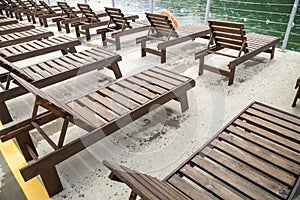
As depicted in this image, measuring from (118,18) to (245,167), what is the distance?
522cm

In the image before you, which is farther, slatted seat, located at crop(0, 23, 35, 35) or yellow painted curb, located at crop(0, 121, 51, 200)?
slatted seat, located at crop(0, 23, 35, 35)

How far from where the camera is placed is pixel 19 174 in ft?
8.62

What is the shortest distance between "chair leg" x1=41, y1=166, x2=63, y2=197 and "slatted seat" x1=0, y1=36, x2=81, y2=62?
2.98 metres

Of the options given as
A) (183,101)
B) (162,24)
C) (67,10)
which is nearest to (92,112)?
(183,101)

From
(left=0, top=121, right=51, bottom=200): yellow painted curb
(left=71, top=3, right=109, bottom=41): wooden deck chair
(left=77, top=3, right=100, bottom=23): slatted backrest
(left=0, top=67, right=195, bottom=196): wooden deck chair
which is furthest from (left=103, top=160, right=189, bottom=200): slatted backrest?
(left=77, top=3, right=100, bottom=23): slatted backrest

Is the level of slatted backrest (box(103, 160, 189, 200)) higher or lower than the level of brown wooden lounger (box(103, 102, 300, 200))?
higher

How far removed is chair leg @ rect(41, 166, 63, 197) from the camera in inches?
90.0

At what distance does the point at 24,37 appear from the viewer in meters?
5.49

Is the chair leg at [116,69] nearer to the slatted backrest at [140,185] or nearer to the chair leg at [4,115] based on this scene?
the chair leg at [4,115]

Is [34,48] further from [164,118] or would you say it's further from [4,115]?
[164,118]

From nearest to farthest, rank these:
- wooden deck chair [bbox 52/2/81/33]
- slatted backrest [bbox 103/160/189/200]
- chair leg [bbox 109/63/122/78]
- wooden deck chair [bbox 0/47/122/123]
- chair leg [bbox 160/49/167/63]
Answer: slatted backrest [bbox 103/160/189/200] → wooden deck chair [bbox 0/47/122/123] → chair leg [bbox 109/63/122/78] → chair leg [bbox 160/49/167/63] → wooden deck chair [bbox 52/2/81/33]

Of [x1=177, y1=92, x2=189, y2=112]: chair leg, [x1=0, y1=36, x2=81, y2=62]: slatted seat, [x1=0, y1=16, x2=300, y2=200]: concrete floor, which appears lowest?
[x1=0, y1=16, x2=300, y2=200]: concrete floor

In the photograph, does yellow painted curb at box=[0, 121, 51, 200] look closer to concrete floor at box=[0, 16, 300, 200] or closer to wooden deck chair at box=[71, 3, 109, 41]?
concrete floor at box=[0, 16, 300, 200]

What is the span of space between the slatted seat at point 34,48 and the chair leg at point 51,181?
298cm
